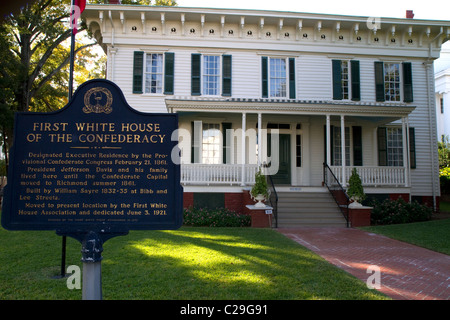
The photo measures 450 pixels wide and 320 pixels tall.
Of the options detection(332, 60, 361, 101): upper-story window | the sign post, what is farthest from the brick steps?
the sign post

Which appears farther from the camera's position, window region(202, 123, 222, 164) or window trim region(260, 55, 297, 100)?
window trim region(260, 55, 297, 100)

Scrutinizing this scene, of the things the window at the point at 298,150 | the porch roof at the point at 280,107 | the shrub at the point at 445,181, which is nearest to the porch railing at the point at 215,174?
the porch roof at the point at 280,107

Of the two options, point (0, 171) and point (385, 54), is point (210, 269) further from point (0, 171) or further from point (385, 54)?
point (0, 171)

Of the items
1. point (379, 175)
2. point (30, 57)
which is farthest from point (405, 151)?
point (30, 57)

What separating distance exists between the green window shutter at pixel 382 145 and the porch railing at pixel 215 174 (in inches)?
281

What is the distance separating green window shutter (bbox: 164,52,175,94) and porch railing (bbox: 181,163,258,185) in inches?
165

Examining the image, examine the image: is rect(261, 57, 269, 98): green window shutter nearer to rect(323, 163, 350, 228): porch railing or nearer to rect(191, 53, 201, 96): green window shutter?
rect(191, 53, 201, 96): green window shutter

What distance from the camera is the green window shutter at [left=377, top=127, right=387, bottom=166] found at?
53.1 feet

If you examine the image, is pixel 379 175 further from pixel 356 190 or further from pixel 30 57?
pixel 30 57

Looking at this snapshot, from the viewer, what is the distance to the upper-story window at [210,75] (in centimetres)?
1551

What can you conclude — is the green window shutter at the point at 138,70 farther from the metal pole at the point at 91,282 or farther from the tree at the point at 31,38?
the metal pole at the point at 91,282

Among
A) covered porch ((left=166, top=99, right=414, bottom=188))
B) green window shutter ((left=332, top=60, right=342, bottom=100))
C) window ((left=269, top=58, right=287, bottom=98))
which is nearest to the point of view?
covered porch ((left=166, top=99, right=414, bottom=188))

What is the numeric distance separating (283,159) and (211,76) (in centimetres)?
546
